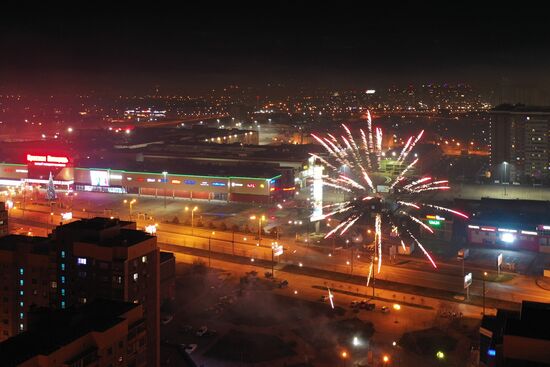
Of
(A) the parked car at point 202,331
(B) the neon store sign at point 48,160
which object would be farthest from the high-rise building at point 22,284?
(B) the neon store sign at point 48,160

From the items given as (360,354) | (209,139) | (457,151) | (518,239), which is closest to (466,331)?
(360,354)

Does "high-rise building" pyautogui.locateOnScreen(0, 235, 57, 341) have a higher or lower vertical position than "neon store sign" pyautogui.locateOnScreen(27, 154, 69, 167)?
lower

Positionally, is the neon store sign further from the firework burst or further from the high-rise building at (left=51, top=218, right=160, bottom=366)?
the high-rise building at (left=51, top=218, right=160, bottom=366)

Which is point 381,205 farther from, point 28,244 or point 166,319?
point 28,244

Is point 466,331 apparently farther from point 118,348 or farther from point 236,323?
point 118,348

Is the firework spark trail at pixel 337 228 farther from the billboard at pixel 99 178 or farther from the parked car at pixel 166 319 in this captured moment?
the billboard at pixel 99 178

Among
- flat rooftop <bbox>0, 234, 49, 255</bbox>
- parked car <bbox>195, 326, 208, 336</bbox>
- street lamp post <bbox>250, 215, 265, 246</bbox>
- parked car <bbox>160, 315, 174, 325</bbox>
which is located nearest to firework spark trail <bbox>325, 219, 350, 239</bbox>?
street lamp post <bbox>250, 215, 265, 246</bbox>

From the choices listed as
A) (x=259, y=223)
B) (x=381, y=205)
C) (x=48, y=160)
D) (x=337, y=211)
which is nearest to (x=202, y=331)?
(x=259, y=223)

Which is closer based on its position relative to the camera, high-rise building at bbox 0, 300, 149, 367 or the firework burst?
high-rise building at bbox 0, 300, 149, 367
